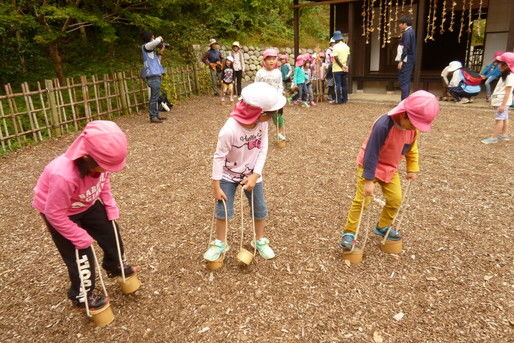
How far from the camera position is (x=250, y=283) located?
9.21 feet

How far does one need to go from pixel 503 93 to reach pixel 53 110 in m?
8.02

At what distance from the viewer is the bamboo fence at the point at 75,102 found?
6.89 m

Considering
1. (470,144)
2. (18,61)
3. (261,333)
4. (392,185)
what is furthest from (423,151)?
(18,61)

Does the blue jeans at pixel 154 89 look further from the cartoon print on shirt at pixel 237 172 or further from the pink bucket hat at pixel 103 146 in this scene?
the pink bucket hat at pixel 103 146

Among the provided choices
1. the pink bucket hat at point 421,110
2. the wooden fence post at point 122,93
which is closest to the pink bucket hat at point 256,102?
the pink bucket hat at point 421,110

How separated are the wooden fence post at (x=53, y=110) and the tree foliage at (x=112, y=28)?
1.33m

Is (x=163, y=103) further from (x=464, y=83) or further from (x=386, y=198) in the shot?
(x=386, y=198)

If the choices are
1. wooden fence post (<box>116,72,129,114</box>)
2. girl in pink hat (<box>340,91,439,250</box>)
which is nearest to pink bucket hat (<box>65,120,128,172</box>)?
girl in pink hat (<box>340,91,439,250</box>)

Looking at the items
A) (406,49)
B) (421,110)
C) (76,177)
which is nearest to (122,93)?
(406,49)

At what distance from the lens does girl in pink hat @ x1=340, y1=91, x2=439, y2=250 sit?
252cm

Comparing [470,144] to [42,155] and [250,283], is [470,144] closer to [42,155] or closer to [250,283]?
[250,283]

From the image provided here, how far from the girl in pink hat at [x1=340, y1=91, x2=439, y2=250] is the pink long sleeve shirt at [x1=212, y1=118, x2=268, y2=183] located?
0.78 m

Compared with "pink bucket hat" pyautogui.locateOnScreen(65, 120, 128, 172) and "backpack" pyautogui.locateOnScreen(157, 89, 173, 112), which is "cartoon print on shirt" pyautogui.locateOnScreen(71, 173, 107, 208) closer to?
"pink bucket hat" pyautogui.locateOnScreen(65, 120, 128, 172)

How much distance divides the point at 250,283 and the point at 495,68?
9412 mm
